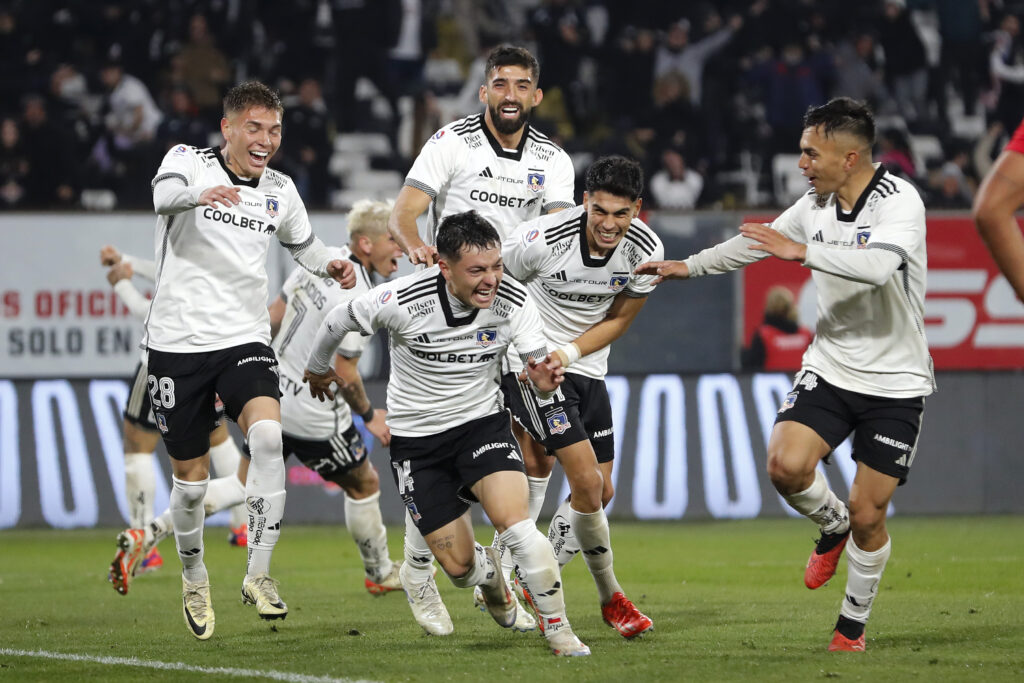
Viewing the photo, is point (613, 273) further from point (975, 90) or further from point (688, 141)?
point (975, 90)

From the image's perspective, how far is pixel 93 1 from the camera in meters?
17.6

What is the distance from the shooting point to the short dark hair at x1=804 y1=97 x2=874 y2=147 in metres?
6.39

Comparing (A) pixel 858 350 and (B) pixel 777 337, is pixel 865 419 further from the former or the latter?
(B) pixel 777 337

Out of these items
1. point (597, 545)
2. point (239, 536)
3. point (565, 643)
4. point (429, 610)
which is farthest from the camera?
point (239, 536)

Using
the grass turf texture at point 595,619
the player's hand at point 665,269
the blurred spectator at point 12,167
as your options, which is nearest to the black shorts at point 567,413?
the player's hand at point 665,269

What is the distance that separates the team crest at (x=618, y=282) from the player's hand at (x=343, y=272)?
4.37 feet

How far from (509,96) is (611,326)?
1.32m

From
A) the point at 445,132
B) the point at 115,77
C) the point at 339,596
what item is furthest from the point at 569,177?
the point at 115,77

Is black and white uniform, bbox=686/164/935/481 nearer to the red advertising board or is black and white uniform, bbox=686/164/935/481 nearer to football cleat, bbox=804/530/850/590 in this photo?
football cleat, bbox=804/530/850/590

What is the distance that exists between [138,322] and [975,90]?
10935 millimetres

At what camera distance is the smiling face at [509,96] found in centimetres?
732

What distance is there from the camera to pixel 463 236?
20.5 ft

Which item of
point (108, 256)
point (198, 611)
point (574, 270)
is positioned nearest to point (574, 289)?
point (574, 270)

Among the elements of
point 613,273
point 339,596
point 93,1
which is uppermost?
point 93,1
